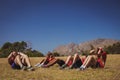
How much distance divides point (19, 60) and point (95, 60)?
3.98 meters

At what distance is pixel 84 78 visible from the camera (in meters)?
10.6

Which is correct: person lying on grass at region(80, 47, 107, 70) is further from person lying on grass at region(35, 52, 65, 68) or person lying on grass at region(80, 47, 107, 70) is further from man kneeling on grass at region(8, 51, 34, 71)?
man kneeling on grass at region(8, 51, 34, 71)

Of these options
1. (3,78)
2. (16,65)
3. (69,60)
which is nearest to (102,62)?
(69,60)

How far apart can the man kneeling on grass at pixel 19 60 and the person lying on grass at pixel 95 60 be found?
110 inches

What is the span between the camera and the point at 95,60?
1403 centimetres

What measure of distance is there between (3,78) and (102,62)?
5.83 metres

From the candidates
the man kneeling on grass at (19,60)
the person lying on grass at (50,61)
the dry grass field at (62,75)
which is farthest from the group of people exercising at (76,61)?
the dry grass field at (62,75)

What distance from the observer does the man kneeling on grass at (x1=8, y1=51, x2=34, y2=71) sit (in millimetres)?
13648

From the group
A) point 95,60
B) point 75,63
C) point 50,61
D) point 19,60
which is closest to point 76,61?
point 75,63

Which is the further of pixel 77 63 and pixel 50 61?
pixel 50 61

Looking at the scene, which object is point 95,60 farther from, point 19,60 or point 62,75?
point 19,60

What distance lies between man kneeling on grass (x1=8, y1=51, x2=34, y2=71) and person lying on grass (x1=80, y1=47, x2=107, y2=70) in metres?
2.80

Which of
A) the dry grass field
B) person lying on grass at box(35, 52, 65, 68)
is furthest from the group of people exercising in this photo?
the dry grass field

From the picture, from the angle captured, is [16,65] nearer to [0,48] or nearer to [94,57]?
[94,57]
